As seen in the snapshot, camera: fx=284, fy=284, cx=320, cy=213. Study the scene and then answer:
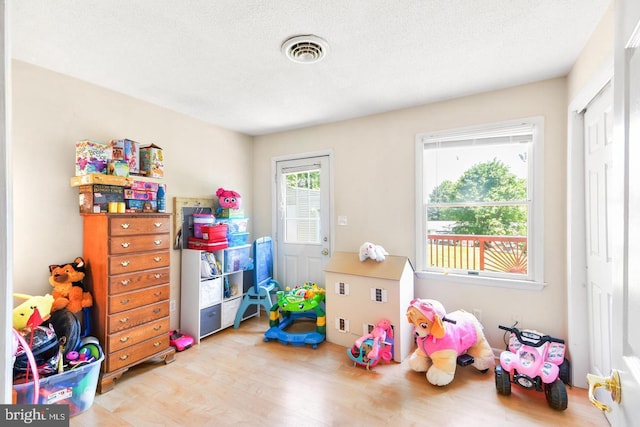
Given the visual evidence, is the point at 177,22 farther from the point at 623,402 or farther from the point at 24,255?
the point at 623,402

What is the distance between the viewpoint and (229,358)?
2.64 m

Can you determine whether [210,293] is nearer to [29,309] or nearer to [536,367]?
[29,309]

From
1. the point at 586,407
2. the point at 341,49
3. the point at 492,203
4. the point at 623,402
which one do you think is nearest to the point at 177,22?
the point at 341,49

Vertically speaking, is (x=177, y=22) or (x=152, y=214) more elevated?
(x=177, y=22)

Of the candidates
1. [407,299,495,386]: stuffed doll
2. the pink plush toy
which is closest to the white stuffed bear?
[407,299,495,386]: stuffed doll

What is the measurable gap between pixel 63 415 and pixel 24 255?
1419 millimetres

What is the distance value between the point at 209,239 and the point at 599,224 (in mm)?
3274

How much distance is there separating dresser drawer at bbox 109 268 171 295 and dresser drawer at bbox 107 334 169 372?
481 mm

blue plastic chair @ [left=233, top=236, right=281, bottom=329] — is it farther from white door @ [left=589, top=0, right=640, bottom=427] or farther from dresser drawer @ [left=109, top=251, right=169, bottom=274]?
white door @ [left=589, top=0, right=640, bottom=427]

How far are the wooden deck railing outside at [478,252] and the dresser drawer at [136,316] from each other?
103 inches

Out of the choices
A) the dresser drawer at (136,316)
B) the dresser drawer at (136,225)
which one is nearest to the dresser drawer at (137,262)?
the dresser drawer at (136,225)

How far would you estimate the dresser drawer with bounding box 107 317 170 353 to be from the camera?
2209 millimetres

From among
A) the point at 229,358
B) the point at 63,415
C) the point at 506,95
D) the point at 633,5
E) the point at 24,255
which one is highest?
the point at 506,95

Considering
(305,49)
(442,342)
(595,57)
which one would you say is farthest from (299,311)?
(595,57)
